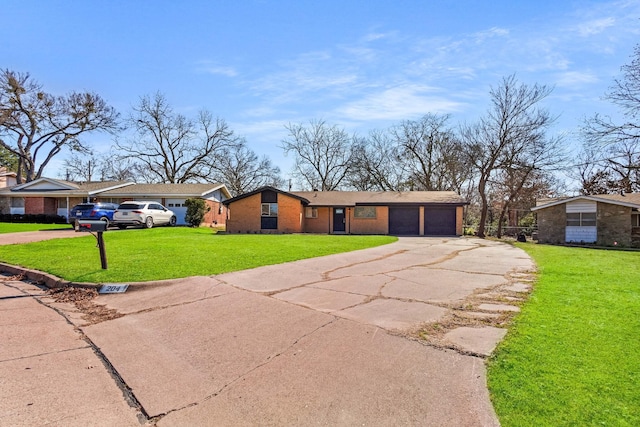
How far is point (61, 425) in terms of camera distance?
8.25 ft

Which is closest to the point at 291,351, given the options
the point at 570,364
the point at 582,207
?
the point at 570,364

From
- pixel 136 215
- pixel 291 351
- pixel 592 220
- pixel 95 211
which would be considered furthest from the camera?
pixel 592 220

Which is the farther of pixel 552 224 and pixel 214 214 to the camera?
pixel 214 214

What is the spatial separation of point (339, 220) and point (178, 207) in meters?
12.4

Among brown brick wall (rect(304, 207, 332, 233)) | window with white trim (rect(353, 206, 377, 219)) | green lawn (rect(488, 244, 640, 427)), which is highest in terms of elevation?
window with white trim (rect(353, 206, 377, 219))

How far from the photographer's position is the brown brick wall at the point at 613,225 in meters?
19.7

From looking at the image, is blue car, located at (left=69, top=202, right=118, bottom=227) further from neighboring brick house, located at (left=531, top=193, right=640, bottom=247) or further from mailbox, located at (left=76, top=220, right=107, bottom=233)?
neighboring brick house, located at (left=531, top=193, right=640, bottom=247)

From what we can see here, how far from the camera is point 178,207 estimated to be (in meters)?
27.8

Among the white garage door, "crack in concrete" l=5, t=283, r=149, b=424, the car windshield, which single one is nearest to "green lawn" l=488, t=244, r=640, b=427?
"crack in concrete" l=5, t=283, r=149, b=424

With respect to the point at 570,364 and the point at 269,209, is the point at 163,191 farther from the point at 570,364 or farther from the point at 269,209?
the point at 570,364

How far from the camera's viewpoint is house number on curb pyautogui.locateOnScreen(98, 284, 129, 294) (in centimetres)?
645

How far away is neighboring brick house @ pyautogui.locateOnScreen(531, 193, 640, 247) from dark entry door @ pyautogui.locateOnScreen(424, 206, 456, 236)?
17.4 feet

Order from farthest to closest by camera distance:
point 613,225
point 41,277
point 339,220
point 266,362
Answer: point 339,220 < point 613,225 < point 41,277 < point 266,362

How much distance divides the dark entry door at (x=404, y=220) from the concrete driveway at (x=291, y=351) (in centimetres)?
1936
